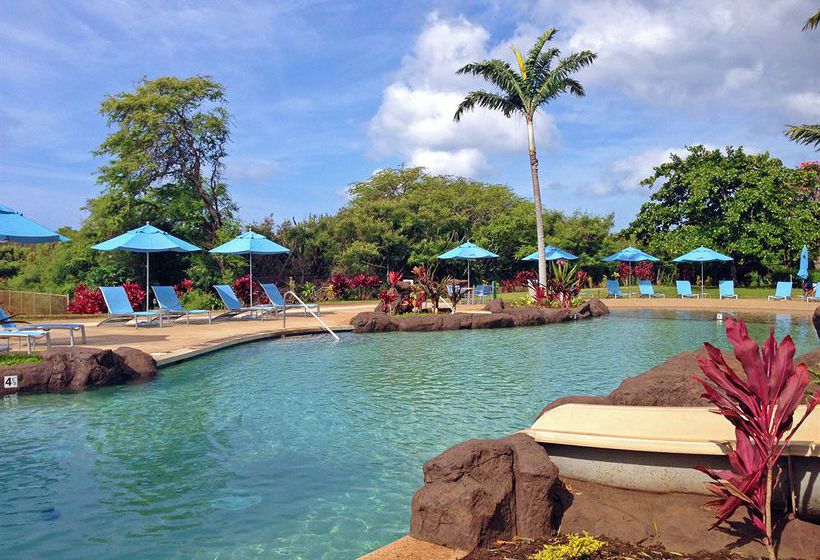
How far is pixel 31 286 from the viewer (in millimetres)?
22656

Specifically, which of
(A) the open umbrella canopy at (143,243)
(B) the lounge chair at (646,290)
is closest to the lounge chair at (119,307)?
(A) the open umbrella canopy at (143,243)

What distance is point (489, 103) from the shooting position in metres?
22.0

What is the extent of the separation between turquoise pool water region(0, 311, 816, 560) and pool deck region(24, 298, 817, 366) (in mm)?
624

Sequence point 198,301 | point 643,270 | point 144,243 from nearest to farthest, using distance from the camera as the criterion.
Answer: point 144,243
point 198,301
point 643,270

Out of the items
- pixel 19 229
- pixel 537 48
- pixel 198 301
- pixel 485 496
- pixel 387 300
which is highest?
pixel 537 48

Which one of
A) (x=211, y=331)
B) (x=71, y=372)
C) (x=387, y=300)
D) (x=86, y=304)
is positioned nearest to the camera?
(x=71, y=372)

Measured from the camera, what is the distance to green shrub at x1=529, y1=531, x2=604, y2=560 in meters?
2.68

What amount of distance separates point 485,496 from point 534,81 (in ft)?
66.0

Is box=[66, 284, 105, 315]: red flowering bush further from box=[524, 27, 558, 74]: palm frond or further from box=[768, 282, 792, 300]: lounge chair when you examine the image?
box=[768, 282, 792, 300]: lounge chair

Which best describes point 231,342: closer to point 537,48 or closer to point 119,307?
point 119,307

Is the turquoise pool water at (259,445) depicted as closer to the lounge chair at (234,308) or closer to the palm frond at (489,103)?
the lounge chair at (234,308)

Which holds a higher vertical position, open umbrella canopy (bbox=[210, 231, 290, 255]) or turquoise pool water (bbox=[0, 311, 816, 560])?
open umbrella canopy (bbox=[210, 231, 290, 255])

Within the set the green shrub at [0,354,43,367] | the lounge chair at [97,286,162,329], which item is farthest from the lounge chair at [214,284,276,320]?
the green shrub at [0,354,43,367]

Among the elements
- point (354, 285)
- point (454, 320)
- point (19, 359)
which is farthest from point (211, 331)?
point (354, 285)
